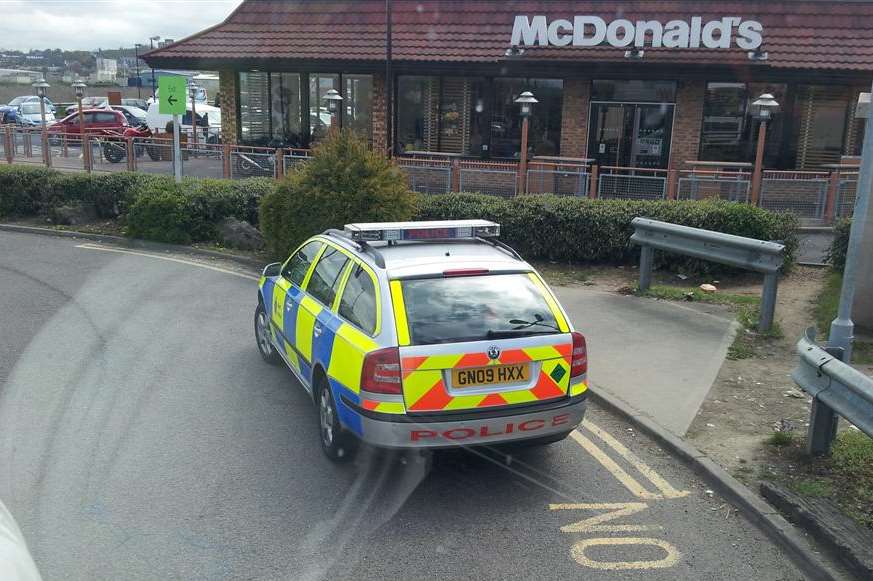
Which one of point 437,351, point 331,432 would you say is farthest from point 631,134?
point 437,351

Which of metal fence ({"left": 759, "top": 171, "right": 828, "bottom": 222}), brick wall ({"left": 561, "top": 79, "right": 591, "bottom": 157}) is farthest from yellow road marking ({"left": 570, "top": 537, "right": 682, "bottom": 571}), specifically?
brick wall ({"left": 561, "top": 79, "right": 591, "bottom": 157})

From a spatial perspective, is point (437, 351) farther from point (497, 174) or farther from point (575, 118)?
point (575, 118)

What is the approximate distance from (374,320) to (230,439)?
168 centimetres

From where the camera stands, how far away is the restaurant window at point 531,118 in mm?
21562

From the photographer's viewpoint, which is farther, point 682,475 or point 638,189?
point 638,189

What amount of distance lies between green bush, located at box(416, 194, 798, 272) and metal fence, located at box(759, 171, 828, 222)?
15.2 feet

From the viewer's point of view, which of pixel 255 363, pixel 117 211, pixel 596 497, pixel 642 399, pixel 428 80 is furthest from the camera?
pixel 428 80

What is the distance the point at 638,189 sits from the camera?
17.0 m

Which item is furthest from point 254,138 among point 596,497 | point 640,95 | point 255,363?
point 596,497

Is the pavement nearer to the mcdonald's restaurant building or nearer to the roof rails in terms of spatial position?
the roof rails

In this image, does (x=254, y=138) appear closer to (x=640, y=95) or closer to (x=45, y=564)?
(x=640, y=95)

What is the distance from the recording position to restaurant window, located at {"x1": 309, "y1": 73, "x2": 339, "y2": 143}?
23281 mm

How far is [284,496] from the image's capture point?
5461 mm

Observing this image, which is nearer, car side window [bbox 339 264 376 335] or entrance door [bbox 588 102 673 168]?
car side window [bbox 339 264 376 335]
